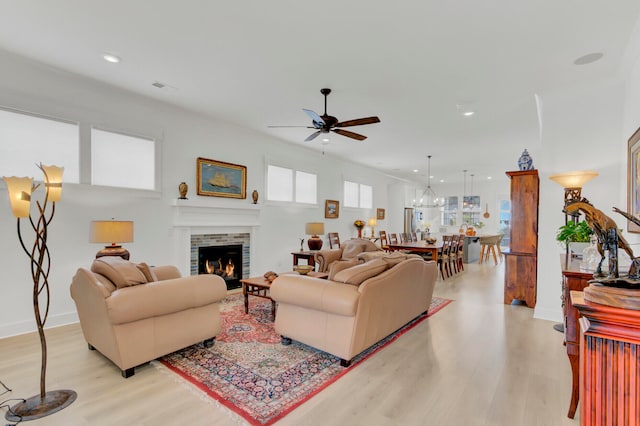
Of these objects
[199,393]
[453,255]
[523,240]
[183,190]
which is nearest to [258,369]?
[199,393]

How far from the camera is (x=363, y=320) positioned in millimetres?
2697

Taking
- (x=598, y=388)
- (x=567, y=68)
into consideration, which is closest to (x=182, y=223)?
(x=598, y=388)

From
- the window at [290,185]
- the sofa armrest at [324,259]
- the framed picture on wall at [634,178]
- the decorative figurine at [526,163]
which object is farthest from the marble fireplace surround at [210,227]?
the framed picture on wall at [634,178]

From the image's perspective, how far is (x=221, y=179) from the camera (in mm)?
5582

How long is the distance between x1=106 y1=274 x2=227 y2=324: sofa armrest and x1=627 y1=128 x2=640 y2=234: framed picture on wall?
3775 millimetres

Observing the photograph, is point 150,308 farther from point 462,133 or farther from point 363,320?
point 462,133

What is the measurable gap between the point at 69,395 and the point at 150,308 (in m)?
0.76

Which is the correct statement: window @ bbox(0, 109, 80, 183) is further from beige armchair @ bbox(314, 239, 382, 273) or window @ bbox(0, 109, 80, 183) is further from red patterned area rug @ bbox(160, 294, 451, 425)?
beige armchair @ bbox(314, 239, 382, 273)

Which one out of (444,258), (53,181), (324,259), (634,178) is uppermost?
(634,178)

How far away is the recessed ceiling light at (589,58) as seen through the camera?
3.14 meters

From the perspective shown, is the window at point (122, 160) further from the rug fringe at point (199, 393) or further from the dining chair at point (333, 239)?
the dining chair at point (333, 239)

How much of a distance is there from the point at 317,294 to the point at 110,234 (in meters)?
2.54

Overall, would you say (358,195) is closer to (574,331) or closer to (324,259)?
(324,259)

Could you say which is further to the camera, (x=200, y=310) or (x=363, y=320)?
(x=200, y=310)
